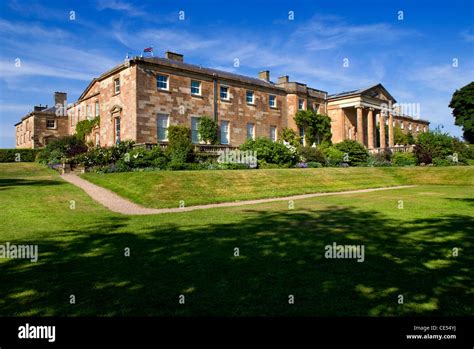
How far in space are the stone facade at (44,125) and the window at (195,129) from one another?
2461 centimetres

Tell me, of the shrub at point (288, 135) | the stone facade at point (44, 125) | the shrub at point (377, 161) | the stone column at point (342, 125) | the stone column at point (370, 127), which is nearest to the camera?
the shrub at point (377, 161)

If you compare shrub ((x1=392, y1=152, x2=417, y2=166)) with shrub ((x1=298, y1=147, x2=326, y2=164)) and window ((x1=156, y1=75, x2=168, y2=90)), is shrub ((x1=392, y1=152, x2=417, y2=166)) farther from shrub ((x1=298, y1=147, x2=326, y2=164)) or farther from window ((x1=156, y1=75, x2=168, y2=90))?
window ((x1=156, y1=75, x2=168, y2=90))

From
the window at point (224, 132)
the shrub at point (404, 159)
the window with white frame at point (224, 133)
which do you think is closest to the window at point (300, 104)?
the window at point (224, 132)

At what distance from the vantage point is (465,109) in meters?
62.2

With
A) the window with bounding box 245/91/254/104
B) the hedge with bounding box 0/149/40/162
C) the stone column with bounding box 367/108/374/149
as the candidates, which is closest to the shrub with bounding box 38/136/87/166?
the hedge with bounding box 0/149/40/162

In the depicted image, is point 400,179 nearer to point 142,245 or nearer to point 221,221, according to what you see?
point 221,221

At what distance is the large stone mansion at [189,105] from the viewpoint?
29.2m

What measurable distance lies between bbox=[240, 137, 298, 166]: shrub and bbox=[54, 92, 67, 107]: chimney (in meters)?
34.6

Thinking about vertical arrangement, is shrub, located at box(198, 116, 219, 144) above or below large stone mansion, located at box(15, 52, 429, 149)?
below

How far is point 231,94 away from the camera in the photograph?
34.9 meters

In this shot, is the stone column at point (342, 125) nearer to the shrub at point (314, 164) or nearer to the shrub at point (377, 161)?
the shrub at point (377, 161)

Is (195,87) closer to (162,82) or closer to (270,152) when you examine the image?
(162,82)

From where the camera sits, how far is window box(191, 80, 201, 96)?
32.2 metres

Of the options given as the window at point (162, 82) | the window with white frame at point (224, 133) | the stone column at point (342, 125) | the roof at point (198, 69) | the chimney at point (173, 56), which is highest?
the chimney at point (173, 56)
